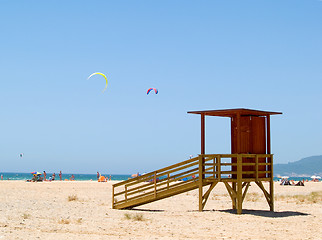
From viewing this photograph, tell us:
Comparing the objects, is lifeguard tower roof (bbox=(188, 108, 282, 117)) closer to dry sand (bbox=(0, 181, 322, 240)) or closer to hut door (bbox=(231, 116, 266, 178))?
hut door (bbox=(231, 116, 266, 178))

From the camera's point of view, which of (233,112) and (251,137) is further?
(251,137)

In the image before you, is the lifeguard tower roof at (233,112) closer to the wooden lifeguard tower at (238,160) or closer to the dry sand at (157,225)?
the wooden lifeguard tower at (238,160)

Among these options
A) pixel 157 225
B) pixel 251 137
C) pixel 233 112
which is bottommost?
pixel 157 225

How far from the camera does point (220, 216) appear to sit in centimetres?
1645

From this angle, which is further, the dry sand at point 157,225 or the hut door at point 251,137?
the hut door at point 251,137

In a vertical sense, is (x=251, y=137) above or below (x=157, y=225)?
above

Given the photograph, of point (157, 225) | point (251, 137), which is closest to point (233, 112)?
point (251, 137)

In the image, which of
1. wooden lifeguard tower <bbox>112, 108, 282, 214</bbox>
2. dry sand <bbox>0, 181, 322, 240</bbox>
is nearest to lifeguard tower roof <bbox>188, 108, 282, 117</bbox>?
wooden lifeguard tower <bbox>112, 108, 282, 214</bbox>

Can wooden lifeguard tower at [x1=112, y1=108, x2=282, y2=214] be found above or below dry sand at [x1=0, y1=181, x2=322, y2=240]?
above

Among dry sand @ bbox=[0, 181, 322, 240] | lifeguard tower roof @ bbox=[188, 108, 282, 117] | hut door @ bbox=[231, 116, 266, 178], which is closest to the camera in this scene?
dry sand @ bbox=[0, 181, 322, 240]

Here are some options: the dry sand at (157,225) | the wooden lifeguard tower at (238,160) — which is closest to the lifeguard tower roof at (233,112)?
the wooden lifeguard tower at (238,160)

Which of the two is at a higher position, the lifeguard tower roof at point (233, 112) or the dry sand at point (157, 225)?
the lifeguard tower roof at point (233, 112)

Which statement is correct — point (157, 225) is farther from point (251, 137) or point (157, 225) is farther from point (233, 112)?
point (251, 137)

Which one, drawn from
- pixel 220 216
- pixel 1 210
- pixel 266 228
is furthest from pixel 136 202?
pixel 266 228
